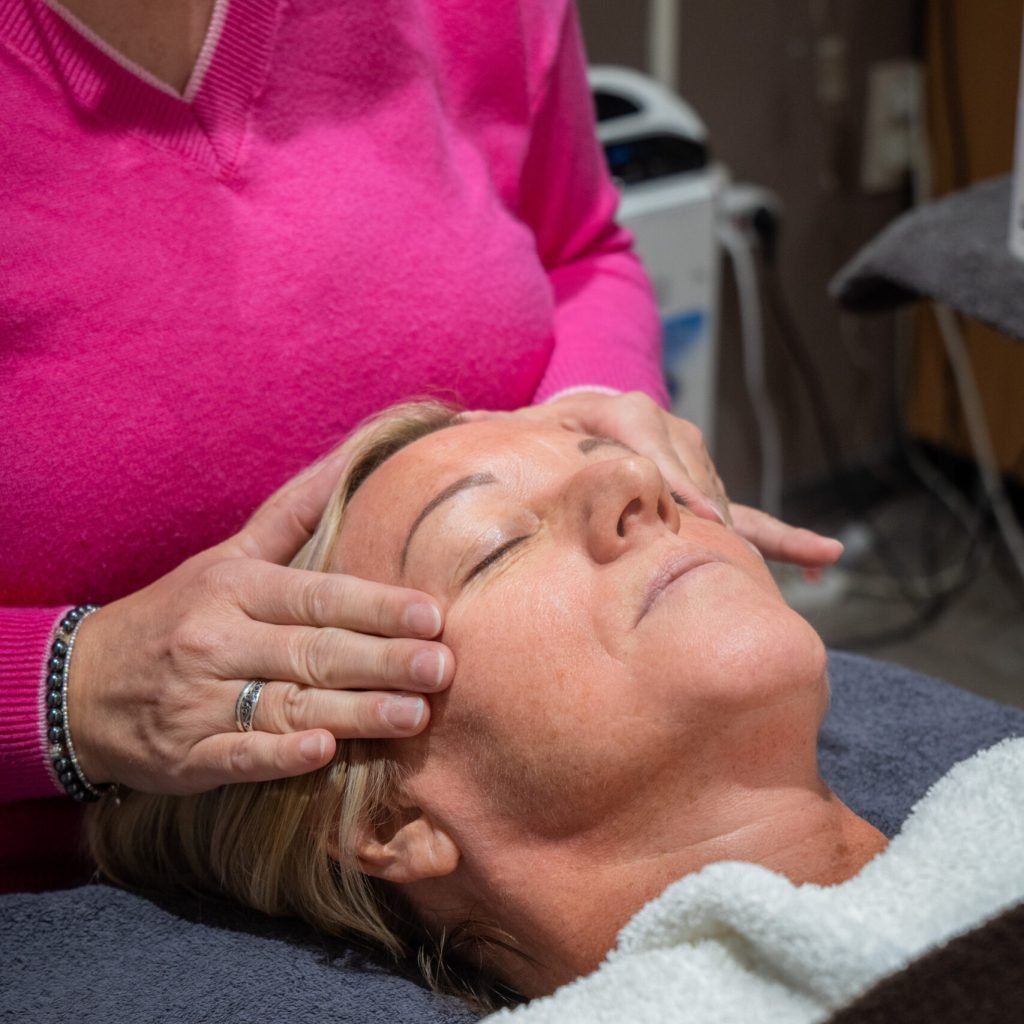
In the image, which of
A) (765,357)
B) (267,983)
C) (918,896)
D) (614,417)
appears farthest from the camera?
(765,357)

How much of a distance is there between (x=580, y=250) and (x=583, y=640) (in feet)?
2.06

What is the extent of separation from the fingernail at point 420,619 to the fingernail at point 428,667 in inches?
0.6

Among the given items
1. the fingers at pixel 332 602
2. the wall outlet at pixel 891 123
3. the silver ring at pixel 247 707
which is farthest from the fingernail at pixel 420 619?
the wall outlet at pixel 891 123

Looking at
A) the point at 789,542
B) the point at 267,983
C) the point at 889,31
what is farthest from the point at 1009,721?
the point at 889,31

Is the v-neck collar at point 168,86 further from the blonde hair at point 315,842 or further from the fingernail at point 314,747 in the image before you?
the fingernail at point 314,747

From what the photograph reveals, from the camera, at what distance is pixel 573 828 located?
0.72 meters

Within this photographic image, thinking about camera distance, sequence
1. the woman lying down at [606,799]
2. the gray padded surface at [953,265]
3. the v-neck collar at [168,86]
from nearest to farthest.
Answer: the woman lying down at [606,799] < the v-neck collar at [168,86] < the gray padded surface at [953,265]

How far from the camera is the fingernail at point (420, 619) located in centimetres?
73

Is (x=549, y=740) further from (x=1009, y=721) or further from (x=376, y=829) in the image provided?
(x=1009, y=721)

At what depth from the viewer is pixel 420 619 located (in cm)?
73

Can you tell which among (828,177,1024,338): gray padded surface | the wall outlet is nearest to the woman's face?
(828,177,1024,338): gray padded surface

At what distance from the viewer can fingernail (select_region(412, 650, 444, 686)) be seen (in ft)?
2.36

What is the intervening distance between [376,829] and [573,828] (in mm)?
144

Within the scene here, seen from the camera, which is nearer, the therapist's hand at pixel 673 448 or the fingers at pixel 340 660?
the fingers at pixel 340 660
